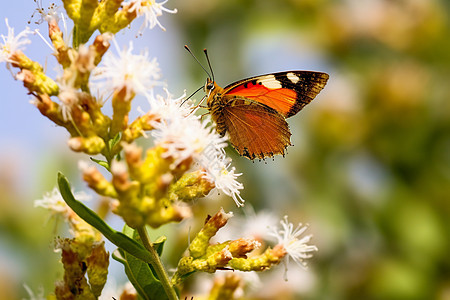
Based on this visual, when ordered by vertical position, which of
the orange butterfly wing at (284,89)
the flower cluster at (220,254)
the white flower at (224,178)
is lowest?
the flower cluster at (220,254)

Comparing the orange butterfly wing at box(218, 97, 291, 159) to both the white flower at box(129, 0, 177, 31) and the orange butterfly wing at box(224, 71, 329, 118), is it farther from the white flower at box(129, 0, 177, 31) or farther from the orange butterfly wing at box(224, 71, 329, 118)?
the white flower at box(129, 0, 177, 31)

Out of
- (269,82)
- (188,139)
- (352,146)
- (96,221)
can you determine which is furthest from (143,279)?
(352,146)

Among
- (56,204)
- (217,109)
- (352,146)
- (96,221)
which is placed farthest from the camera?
(352,146)

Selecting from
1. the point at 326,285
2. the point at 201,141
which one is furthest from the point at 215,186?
the point at 326,285

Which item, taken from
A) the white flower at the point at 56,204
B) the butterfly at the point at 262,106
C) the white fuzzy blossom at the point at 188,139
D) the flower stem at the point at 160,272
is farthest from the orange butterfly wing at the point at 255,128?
the flower stem at the point at 160,272

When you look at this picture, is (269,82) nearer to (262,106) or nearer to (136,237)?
(262,106)

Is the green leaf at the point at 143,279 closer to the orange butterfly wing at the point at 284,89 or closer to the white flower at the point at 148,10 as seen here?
the white flower at the point at 148,10
